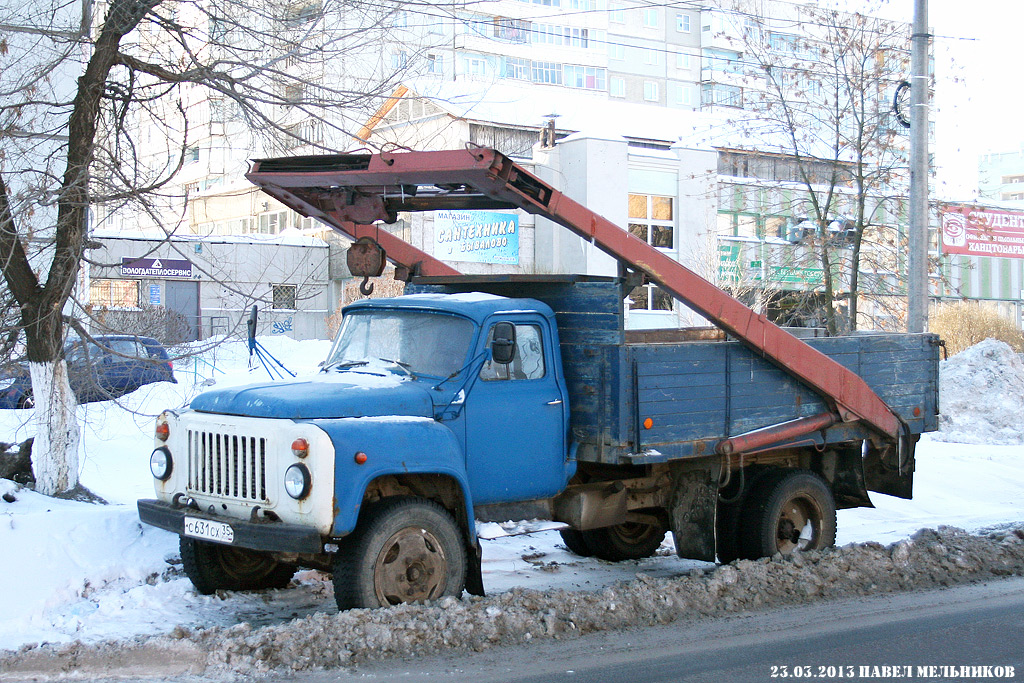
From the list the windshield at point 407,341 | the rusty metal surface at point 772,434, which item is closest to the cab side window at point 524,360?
the windshield at point 407,341

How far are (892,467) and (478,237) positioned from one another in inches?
1177

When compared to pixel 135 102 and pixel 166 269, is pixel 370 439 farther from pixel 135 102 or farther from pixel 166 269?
pixel 166 269

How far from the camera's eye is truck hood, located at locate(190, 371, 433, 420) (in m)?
6.15

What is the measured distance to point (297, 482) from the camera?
5.84 meters

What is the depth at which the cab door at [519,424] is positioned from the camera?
677 cm

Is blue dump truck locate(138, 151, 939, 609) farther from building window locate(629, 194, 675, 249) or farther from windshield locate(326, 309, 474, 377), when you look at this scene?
building window locate(629, 194, 675, 249)

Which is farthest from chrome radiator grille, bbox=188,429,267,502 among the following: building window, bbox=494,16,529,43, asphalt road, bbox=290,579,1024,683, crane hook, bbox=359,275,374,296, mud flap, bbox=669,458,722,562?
building window, bbox=494,16,529,43

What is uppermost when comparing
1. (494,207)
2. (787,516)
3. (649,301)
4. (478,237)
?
(478,237)

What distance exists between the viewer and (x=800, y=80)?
1550cm

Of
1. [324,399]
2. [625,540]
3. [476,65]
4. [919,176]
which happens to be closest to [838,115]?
[919,176]

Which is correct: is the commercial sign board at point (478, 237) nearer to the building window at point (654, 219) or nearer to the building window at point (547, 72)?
the building window at point (654, 219)

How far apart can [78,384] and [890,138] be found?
11.9m

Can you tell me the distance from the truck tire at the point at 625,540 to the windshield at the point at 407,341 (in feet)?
8.77

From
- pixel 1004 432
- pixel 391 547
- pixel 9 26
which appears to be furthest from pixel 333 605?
pixel 1004 432
